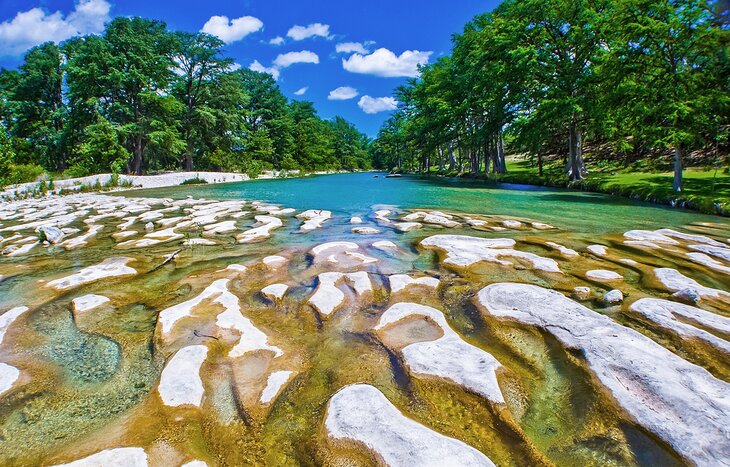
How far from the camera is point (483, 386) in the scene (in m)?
2.39

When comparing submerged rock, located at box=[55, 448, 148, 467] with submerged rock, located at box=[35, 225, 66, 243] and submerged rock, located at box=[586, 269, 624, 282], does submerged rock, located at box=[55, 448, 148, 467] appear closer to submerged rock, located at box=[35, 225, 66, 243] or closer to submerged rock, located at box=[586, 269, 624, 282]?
submerged rock, located at box=[586, 269, 624, 282]

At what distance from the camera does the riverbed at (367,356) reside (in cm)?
197

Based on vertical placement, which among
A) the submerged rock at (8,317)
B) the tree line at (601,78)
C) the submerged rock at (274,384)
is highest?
the tree line at (601,78)

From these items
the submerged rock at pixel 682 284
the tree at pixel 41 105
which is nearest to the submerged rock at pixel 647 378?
the submerged rock at pixel 682 284

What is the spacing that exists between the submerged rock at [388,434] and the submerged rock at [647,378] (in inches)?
47.5

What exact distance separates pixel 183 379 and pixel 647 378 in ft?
11.7

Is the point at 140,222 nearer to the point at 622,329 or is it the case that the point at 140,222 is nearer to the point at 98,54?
the point at 622,329

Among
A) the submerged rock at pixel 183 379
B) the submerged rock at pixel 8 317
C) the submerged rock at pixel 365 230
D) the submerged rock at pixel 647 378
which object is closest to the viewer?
the submerged rock at pixel 647 378

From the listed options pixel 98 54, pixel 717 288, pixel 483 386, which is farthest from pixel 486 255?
pixel 98 54

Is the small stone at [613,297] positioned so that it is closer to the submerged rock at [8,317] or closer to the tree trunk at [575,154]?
the submerged rock at [8,317]

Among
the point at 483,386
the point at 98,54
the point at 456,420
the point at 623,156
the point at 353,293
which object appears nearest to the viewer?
the point at 456,420

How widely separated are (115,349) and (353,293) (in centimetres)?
255

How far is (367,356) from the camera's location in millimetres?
2914

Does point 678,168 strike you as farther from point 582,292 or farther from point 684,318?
point 684,318
